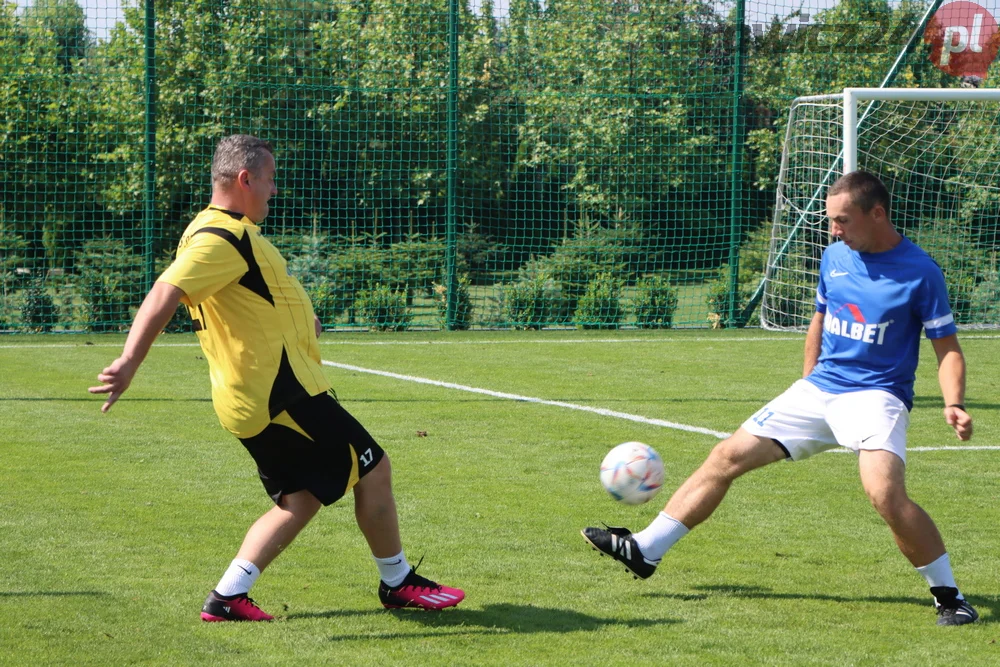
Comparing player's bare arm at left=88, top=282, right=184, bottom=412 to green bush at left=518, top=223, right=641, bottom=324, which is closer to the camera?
player's bare arm at left=88, top=282, right=184, bottom=412

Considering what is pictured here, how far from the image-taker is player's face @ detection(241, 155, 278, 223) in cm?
443

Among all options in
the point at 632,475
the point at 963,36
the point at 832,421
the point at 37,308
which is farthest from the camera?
the point at 963,36

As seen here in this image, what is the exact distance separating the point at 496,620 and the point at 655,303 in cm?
1246

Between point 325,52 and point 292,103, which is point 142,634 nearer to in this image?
point 292,103

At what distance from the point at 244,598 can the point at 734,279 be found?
12986mm

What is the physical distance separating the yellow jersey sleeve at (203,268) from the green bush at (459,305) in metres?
12.0

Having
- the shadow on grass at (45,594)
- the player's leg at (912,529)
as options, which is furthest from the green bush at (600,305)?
the shadow on grass at (45,594)

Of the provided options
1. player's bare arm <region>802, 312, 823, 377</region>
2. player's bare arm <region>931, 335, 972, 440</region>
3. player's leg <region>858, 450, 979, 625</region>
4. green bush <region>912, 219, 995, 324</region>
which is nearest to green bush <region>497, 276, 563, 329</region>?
green bush <region>912, 219, 995, 324</region>

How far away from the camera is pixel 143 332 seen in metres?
4.09

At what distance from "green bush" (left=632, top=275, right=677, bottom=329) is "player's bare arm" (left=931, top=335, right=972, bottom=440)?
472 inches

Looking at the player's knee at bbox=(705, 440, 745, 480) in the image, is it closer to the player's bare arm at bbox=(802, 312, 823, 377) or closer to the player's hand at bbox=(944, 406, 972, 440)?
the player's bare arm at bbox=(802, 312, 823, 377)

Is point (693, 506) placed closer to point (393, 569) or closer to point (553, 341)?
point (393, 569)

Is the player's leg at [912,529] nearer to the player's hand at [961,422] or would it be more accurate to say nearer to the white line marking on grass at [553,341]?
the player's hand at [961,422]

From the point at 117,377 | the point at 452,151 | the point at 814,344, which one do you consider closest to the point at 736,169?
the point at 452,151
